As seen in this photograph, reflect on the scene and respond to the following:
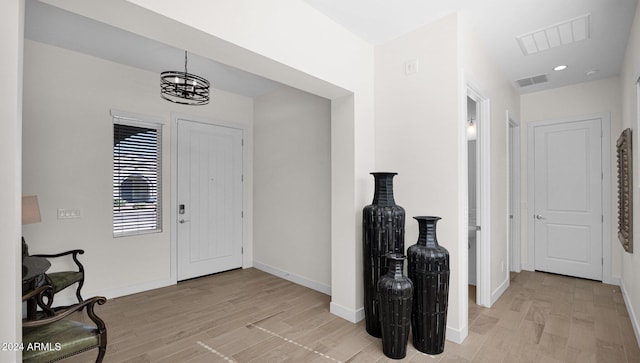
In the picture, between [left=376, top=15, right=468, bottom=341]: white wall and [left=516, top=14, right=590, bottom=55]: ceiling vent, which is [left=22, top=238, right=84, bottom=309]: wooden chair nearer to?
[left=376, top=15, right=468, bottom=341]: white wall

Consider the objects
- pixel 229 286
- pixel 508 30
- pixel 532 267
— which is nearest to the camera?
pixel 508 30

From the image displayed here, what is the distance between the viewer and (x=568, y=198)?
4309mm

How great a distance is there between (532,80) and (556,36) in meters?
1.27

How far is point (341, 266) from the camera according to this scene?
307 cm

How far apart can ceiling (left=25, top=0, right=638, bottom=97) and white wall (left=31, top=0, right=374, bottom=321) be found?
29cm

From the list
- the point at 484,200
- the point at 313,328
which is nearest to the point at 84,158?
the point at 313,328

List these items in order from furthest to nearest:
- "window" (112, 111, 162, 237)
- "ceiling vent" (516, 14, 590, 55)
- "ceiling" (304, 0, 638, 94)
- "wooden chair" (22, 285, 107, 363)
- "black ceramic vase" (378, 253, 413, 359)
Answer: "window" (112, 111, 162, 237) → "ceiling vent" (516, 14, 590, 55) → "ceiling" (304, 0, 638, 94) → "black ceramic vase" (378, 253, 413, 359) → "wooden chair" (22, 285, 107, 363)

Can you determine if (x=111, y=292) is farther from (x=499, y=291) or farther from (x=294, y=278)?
(x=499, y=291)

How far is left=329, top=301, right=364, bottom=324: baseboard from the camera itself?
9.58 ft

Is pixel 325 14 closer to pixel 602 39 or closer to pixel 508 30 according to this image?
pixel 508 30

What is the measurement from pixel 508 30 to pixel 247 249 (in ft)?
14.6

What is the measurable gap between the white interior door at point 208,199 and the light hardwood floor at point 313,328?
0.57m

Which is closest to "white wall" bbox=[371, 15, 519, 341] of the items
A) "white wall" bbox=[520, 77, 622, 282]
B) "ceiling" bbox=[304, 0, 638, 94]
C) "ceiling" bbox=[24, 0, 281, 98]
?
"ceiling" bbox=[304, 0, 638, 94]

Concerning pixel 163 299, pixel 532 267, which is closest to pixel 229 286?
pixel 163 299
